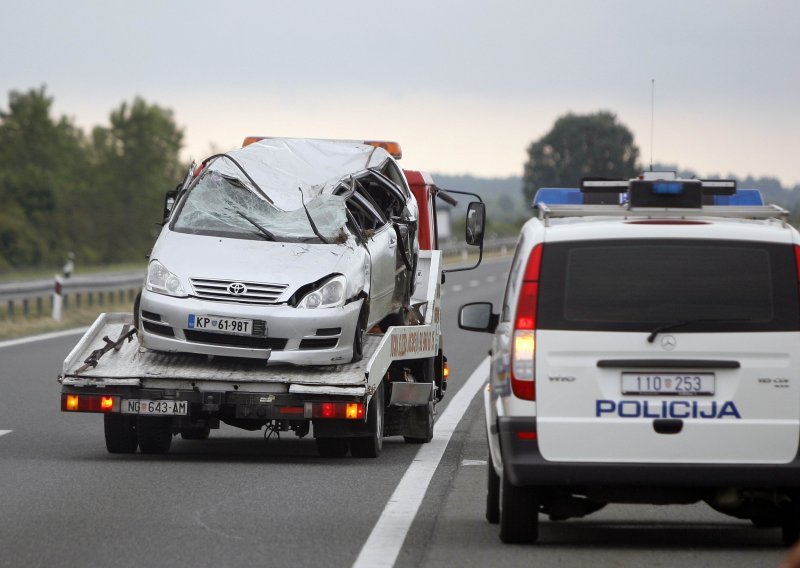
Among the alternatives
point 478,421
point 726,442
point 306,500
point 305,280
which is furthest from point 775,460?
point 478,421

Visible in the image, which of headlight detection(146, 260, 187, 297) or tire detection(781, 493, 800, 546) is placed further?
headlight detection(146, 260, 187, 297)

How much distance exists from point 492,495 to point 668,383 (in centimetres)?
162

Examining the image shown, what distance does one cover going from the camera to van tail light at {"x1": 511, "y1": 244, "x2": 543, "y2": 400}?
25.6 feet

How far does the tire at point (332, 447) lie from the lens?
12.6 metres

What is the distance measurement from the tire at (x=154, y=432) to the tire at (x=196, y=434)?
1041 mm

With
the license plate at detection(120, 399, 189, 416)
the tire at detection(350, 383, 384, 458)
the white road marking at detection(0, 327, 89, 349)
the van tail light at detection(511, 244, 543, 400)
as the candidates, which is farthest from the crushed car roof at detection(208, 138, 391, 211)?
the white road marking at detection(0, 327, 89, 349)

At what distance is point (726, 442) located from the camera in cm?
773

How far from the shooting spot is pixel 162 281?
12.2 metres

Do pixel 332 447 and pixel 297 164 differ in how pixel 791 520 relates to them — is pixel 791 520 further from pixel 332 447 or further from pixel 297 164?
pixel 297 164

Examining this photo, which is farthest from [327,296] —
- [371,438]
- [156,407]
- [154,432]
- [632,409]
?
[632,409]

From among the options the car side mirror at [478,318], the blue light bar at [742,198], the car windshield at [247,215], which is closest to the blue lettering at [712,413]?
the car side mirror at [478,318]

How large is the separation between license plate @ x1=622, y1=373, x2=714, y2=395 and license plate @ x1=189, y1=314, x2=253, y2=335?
4.56 meters

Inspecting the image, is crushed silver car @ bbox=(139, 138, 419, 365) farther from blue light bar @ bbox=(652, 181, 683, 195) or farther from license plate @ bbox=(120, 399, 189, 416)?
blue light bar @ bbox=(652, 181, 683, 195)

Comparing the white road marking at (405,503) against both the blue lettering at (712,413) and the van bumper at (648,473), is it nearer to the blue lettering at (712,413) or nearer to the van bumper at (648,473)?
the van bumper at (648,473)
